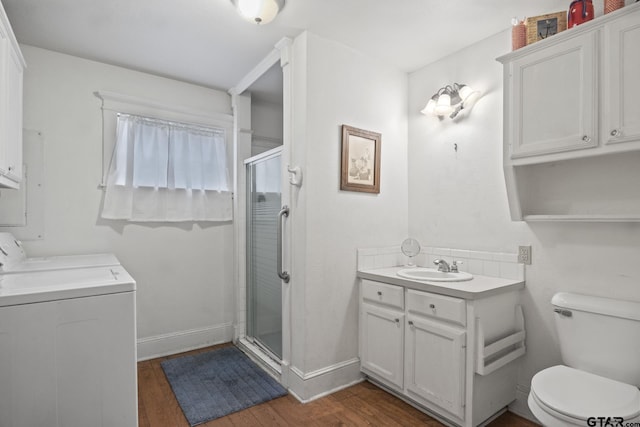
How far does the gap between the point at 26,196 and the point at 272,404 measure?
2.34 m

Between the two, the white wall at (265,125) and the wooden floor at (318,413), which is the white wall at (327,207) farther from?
the white wall at (265,125)

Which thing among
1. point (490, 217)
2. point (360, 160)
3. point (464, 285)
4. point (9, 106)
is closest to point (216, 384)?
point (464, 285)

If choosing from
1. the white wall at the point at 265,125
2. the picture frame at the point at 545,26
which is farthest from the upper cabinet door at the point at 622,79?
the white wall at the point at 265,125

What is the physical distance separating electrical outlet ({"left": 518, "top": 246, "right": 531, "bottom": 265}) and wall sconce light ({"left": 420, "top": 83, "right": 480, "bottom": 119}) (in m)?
1.09

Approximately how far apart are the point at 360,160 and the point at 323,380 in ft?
5.36

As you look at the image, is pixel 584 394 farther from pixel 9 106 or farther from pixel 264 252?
pixel 9 106

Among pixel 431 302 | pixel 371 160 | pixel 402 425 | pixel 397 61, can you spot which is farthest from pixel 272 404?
pixel 397 61

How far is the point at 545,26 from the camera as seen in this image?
74.1 inches

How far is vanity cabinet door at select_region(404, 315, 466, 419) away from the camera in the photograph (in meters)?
1.92

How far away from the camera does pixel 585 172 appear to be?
196 centimetres

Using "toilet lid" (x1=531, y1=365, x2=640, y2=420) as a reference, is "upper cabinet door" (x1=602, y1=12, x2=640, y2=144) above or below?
above

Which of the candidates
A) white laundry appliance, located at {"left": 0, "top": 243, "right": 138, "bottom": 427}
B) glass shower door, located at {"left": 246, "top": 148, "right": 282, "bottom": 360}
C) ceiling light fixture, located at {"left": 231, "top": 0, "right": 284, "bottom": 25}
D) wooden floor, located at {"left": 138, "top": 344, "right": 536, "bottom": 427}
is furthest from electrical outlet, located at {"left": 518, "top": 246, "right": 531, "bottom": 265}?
white laundry appliance, located at {"left": 0, "top": 243, "right": 138, "bottom": 427}

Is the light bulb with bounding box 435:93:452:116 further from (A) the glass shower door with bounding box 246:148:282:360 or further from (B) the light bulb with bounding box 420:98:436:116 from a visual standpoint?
(A) the glass shower door with bounding box 246:148:282:360

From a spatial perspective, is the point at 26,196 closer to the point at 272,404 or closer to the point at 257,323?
the point at 257,323
